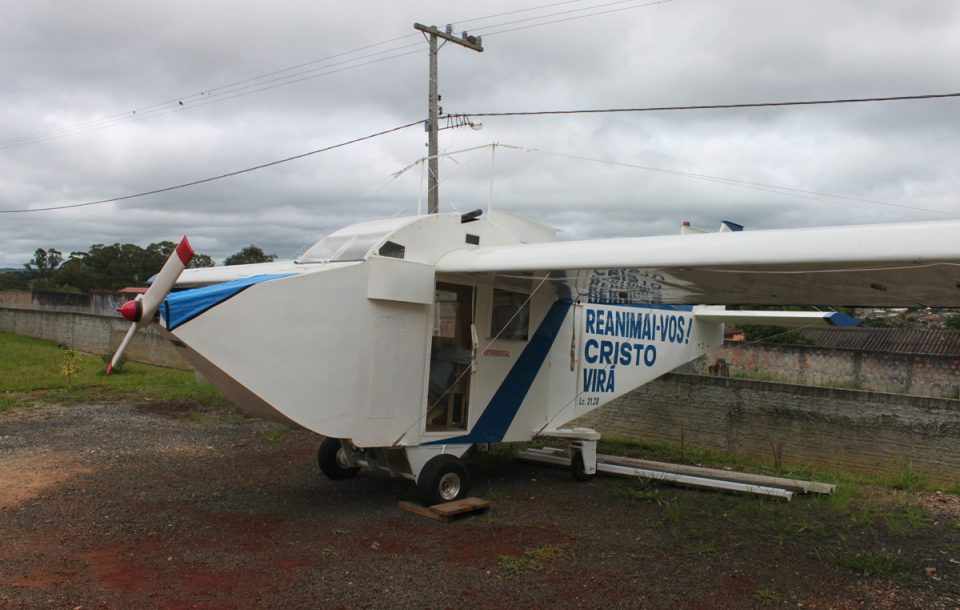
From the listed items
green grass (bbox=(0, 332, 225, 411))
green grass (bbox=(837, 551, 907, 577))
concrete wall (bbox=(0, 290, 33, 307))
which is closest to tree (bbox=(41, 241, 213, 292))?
concrete wall (bbox=(0, 290, 33, 307))

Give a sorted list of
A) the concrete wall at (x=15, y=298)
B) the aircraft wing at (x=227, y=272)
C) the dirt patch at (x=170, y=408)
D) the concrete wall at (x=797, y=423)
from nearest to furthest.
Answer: the aircraft wing at (x=227, y=272)
the concrete wall at (x=797, y=423)
the dirt patch at (x=170, y=408)
the concrete wall at (x=15, y=298)

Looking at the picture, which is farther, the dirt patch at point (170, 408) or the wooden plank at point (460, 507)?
the dirt patch at point (170, 408)

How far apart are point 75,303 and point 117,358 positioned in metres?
43.1

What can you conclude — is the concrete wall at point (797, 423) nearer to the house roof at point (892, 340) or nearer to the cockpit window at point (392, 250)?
the cockpit window at point (392, 250)

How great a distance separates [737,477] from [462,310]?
151 inches

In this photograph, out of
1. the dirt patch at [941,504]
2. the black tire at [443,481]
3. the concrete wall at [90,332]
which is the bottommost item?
the dirt patch at [941,504]

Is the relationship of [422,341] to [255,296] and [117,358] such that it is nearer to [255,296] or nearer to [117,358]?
[255,296]

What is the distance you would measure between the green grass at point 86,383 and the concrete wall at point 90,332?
1.60 ft

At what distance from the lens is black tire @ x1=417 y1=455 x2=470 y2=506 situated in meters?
→ 7.55

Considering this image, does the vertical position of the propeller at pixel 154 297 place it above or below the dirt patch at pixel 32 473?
above

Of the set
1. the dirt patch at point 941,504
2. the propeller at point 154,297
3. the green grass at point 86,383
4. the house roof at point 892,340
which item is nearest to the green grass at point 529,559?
the propeller at point 154,297

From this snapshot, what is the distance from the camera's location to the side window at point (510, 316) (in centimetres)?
847

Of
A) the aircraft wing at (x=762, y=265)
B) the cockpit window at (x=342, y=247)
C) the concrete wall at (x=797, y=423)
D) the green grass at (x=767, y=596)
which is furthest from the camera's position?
the concrete wall at (x=797, y=423)

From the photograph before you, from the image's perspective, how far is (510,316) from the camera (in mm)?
8617
